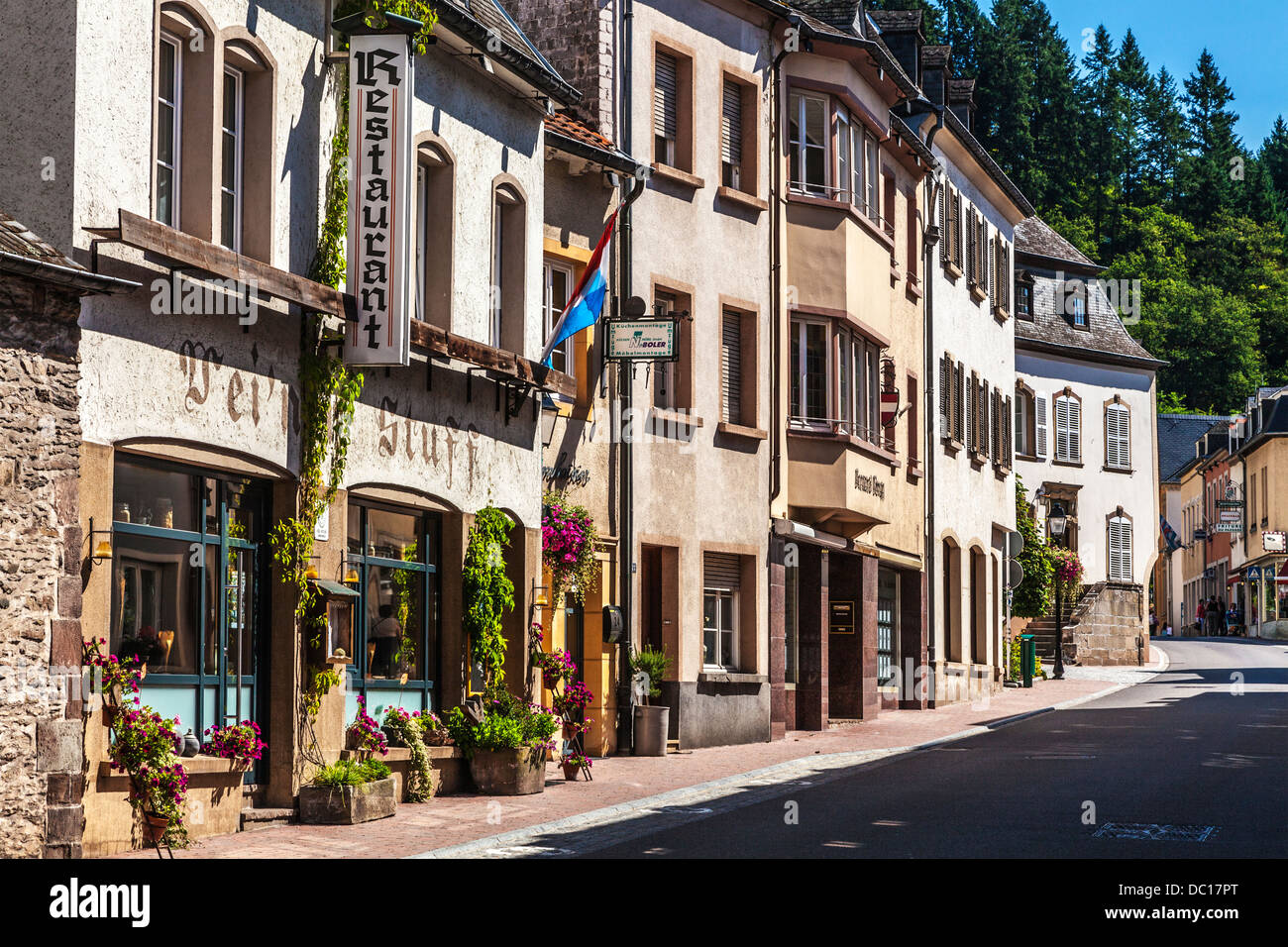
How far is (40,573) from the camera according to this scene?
1166 cm

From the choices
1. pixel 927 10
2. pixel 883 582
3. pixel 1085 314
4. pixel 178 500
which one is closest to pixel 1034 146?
pixel 927 10

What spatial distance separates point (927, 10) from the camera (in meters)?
65.4

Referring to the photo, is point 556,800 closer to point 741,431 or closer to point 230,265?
point 230,265

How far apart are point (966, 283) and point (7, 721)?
2813 centimetres

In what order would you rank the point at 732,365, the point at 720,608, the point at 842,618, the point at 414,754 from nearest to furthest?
1. the point at 414,754
2. the point at 720,608
3. the point at 732,365
4. the point at 842,618

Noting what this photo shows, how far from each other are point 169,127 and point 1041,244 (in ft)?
135

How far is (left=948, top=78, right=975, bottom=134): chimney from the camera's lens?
37438mm

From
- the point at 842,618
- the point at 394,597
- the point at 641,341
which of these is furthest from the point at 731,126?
the point at 394,597

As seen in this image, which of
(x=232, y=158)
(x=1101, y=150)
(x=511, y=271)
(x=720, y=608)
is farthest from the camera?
(x=1101, y=150)

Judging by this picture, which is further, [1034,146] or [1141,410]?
[1034,146]

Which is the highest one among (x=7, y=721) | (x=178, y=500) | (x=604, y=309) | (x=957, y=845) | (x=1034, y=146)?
(x=1034, y=146)
